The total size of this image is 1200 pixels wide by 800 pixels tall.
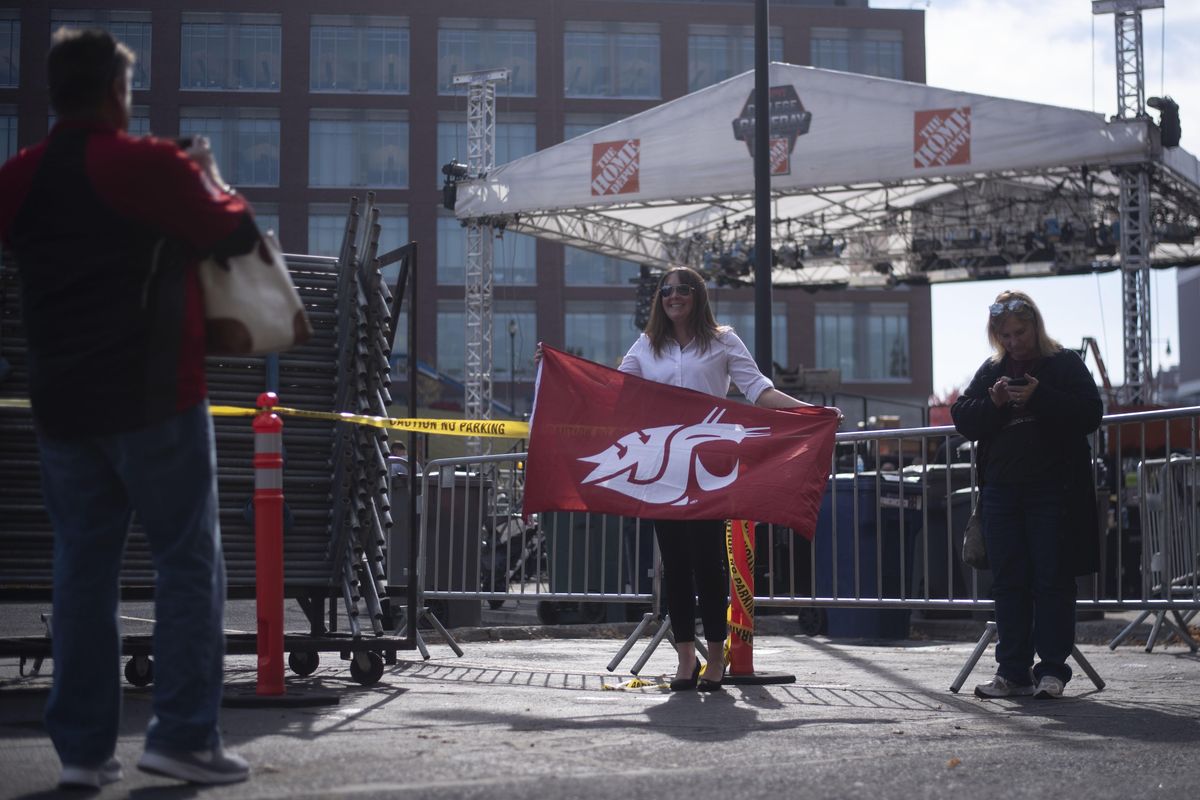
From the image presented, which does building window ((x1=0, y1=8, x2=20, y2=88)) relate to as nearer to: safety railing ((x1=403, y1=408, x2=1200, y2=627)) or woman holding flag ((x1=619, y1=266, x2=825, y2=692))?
safety railing ((x1=403, y1=408, x2=1200, y2=627))

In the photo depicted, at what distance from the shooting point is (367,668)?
22.7ft

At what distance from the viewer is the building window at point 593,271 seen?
59.6 meters

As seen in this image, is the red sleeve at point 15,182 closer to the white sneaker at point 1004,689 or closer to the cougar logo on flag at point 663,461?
the cougar logo on flag at point 663,461

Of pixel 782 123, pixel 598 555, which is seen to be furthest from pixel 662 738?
pixel 782 123

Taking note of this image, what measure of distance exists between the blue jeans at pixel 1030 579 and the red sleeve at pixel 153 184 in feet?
13.8

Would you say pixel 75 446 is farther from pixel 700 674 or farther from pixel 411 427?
pixel 700 674

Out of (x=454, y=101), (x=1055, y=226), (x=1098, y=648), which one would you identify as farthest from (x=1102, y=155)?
(x=454, y=101)

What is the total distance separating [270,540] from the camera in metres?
5.89

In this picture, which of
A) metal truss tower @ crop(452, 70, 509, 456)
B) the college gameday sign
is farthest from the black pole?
metal truss tower @ crop(452, 70, 509, 456)

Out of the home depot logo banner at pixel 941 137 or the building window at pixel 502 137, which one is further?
the building window at pixel 502 137

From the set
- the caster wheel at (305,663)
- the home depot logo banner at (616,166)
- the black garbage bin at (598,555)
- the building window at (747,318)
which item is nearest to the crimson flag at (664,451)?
the caster wheel at (305,663)

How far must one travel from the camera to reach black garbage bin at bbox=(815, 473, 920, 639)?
1102cm

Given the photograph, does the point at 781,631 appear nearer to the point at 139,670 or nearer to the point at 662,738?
the point at 139,670

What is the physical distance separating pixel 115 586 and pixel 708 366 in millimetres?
3759
